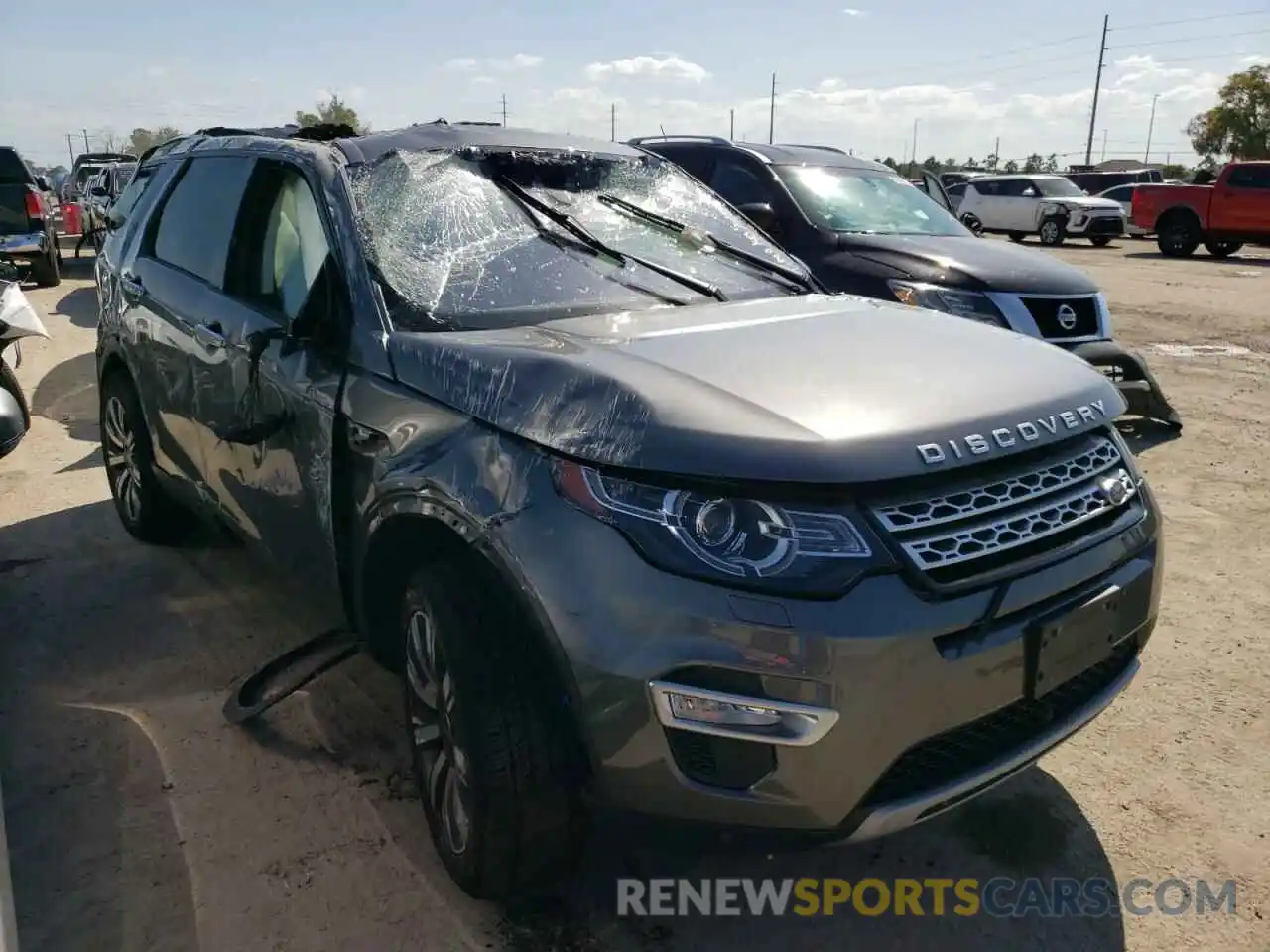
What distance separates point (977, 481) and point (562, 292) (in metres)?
1.32

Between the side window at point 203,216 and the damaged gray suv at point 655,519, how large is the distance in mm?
459

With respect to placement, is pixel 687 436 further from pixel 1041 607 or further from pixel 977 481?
pixel 1041 607

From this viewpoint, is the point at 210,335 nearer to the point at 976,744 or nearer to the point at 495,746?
the point at 495,746

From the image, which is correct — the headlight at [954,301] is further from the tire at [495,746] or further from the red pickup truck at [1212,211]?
the red pickup truck at [1212,211]

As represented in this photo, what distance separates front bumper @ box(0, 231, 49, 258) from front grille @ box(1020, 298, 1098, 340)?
12.4 m

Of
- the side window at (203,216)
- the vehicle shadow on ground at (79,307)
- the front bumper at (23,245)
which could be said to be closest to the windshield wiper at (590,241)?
the side window at (203,216)

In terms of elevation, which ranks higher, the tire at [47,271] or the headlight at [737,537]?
the headlight at [737,537]

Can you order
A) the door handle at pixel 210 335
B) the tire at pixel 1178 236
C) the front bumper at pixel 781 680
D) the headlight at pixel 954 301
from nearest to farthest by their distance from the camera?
the front bumper at pixel 781 680, the door handle at pixel 210 335, the headlight at pixel 954 301, the tire at pixel 1178 236

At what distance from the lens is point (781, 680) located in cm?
185

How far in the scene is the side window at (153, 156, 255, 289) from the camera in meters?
3.50

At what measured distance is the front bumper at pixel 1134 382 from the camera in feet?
20.2

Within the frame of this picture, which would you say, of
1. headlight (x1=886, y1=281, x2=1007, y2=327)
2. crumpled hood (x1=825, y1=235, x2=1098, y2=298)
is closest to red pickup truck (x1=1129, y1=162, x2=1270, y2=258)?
crumpled hood (x1=825, y1=235, x2=1098, y2=298)

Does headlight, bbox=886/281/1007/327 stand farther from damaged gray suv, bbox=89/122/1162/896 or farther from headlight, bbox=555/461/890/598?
headlight, bbox=555/461/890/598

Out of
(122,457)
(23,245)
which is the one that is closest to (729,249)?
(122,457)
